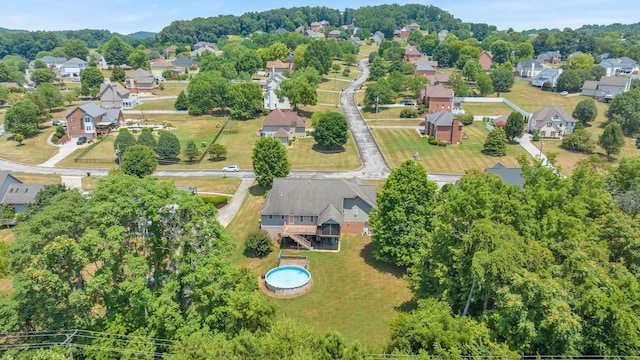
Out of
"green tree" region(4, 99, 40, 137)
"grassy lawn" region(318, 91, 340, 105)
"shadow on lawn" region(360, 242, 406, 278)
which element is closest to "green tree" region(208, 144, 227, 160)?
"shadow on lawn" region(360, 242, 406, 278)

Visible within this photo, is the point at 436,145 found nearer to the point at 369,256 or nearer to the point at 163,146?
the point at 369,256

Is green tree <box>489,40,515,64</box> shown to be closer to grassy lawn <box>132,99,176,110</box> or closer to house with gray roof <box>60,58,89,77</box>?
grassy lawn <box>132,99,176,110</box>

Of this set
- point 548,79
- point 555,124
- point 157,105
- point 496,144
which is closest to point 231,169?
point 496,144

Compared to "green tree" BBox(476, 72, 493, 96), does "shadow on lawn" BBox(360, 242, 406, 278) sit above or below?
below

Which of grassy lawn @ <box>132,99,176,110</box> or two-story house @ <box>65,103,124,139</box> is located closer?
two-story house @ <box>65,103,124,139</box>

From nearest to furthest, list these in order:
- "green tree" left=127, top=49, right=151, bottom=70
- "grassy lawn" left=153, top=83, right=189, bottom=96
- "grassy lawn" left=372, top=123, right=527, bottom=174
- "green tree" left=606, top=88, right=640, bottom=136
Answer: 1. "grassy lawn" left=372, top=123, right=527, bottom=174
2. "green tree" left=606, top=88, right=640, bottom=136
3. "grassy lawn" left=153, top=83, right=189, bottom=96
4. "green tree" left=127, top=49, right=151, bottom=70

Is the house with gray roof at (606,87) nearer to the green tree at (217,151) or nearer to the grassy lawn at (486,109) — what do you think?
the grassy lawn at (486,109)

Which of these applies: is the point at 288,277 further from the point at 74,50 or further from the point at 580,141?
the point at 74,50
